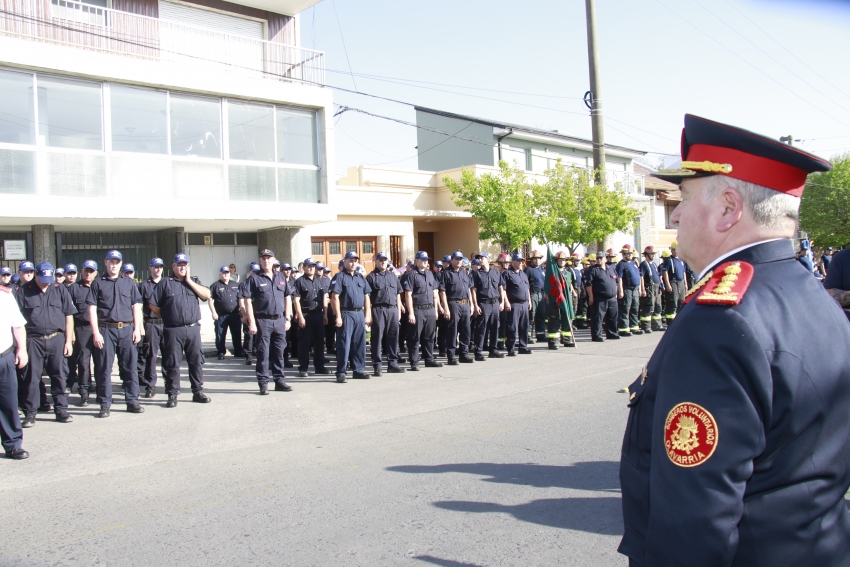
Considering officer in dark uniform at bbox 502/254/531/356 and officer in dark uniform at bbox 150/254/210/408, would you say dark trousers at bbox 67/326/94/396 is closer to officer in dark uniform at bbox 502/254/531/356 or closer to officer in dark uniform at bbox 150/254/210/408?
officer in dark uniform at bbox 150/254/210/408

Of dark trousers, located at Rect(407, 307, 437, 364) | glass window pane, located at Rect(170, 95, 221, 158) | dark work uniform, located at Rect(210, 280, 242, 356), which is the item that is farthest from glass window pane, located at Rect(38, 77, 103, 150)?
dark trousers, located at Rect(407, 307, 437, 364)

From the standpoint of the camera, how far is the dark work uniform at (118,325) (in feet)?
29.5

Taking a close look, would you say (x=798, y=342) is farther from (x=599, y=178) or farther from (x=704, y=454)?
(x=599, y=178)

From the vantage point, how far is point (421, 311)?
1223 cm

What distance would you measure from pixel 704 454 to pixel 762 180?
764 millimetres

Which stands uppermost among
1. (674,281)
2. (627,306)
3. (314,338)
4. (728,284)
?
(728,284)

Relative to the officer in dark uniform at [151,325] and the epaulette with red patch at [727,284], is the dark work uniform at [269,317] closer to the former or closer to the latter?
the officer in dark uniform at [151,325]

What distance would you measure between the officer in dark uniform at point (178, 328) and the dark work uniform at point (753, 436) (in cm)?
880

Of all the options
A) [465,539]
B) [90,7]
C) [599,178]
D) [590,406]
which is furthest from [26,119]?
[599,178]

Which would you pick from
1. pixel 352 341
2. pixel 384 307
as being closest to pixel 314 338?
pixel 352 341

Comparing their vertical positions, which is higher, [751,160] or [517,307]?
[751,160]

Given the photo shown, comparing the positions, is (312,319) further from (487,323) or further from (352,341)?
(487,323)

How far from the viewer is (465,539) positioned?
4.12m

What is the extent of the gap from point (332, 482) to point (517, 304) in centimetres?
887
